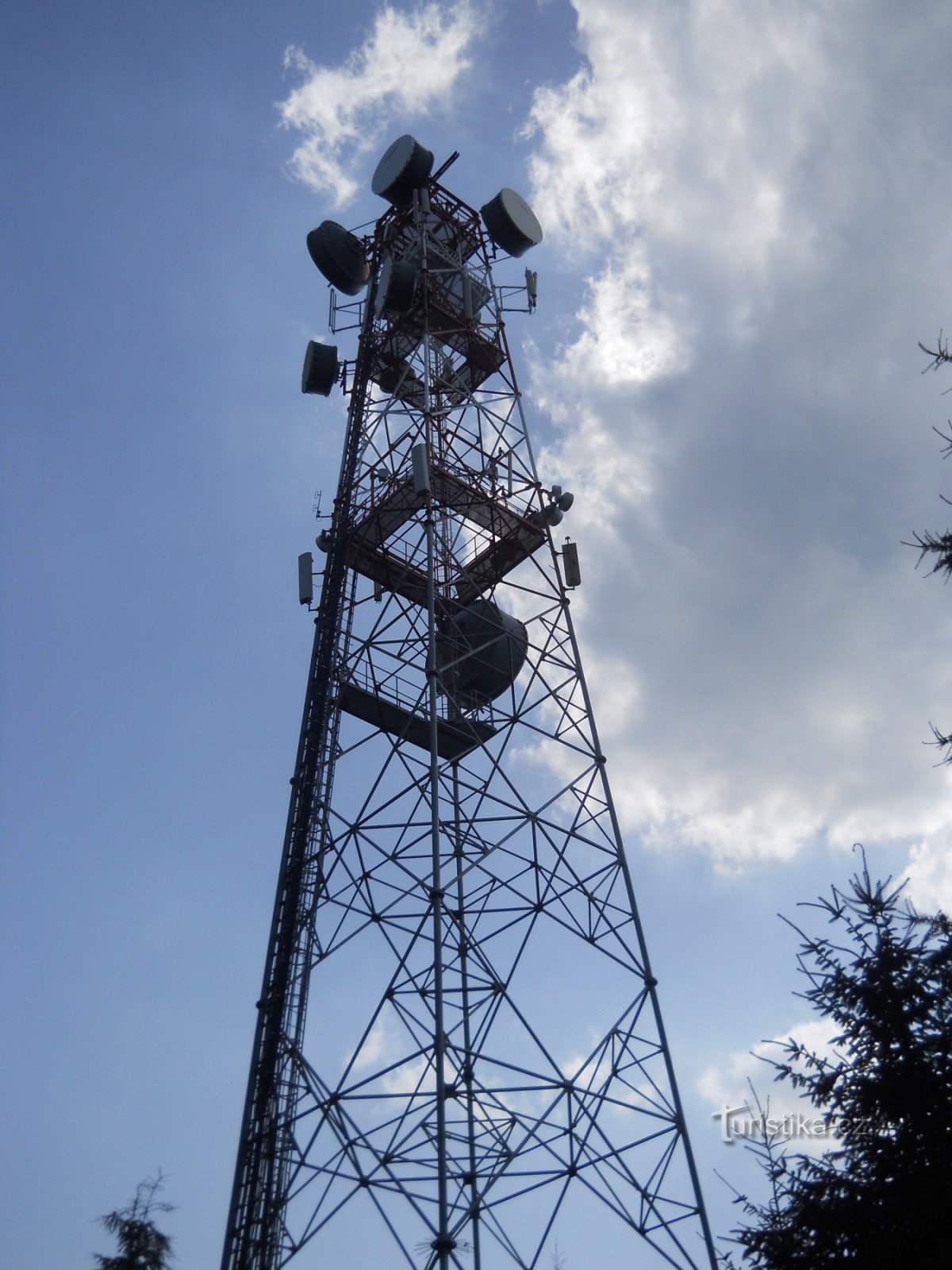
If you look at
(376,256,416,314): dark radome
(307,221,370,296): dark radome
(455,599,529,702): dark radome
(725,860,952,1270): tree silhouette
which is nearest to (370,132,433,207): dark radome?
(307,221,370,296): dark radome

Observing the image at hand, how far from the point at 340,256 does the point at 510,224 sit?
12.4 feet

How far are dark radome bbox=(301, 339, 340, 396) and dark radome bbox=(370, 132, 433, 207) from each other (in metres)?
3.69

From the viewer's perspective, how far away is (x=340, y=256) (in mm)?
24609

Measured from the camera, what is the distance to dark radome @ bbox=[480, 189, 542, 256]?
2503 cm

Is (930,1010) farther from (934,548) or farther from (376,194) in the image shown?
(376,194)

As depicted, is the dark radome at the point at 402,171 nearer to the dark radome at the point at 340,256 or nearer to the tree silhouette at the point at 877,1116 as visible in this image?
the dark radome at the point at 340,256

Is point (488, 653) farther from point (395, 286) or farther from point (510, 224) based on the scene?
point (510, 224)

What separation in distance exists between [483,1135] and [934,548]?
36.0 feet

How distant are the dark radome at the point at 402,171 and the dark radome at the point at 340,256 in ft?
4.00

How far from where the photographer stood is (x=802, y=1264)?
947cm

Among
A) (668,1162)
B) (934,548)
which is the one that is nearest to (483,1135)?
(668,1162)

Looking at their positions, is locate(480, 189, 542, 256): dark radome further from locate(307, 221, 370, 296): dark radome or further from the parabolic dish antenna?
the parabolic dish antenna

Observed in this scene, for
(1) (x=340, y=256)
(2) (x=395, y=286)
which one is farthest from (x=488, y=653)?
(1) (x=340, y=256)

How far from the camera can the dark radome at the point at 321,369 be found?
2419 cm
